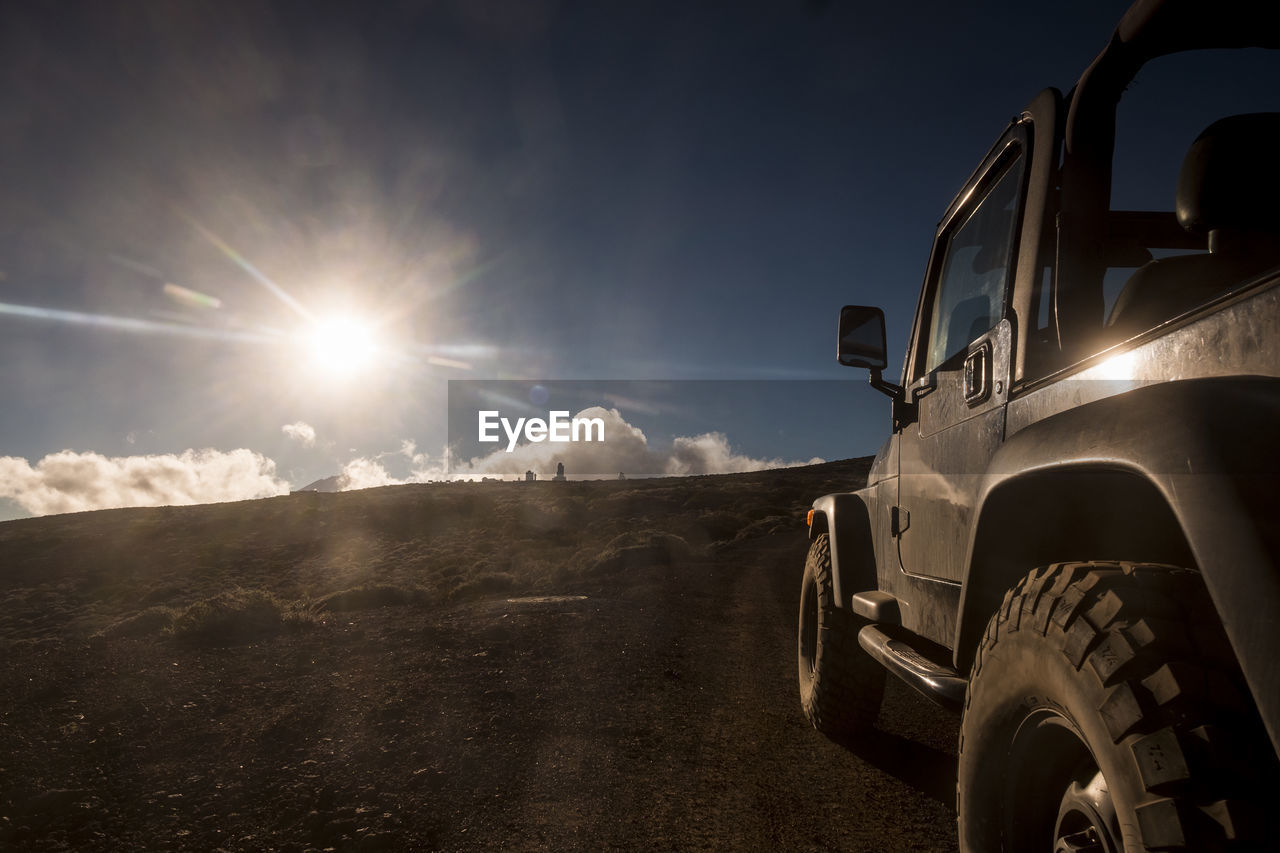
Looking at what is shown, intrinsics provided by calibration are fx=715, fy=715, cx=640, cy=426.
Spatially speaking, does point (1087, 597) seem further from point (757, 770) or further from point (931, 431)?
point (757, 770)

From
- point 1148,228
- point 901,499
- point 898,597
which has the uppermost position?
point 1148,228

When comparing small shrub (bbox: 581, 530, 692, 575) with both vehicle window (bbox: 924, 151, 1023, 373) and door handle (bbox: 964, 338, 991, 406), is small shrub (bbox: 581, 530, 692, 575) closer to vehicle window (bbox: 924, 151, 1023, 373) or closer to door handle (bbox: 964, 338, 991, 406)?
→ vehicle window (bbox: 924, 151, 1023, 373)

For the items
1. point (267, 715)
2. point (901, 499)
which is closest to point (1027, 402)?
point (901, 499)

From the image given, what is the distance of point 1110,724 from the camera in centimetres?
124

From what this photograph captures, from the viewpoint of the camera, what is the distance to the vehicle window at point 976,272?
273cm

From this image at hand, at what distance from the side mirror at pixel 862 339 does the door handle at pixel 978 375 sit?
2.59 feet

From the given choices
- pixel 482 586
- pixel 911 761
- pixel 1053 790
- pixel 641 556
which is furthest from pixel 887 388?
pixel 641 556

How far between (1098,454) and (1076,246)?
51.3 inches

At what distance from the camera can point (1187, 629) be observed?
123cm

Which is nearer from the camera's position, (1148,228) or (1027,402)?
(1027,402)

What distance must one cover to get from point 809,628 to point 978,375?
2548 millimetres

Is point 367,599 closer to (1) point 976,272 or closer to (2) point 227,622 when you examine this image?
(2) point 227,622

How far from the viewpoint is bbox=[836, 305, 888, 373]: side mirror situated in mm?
3465

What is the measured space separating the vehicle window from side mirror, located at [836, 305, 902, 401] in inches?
11.2
